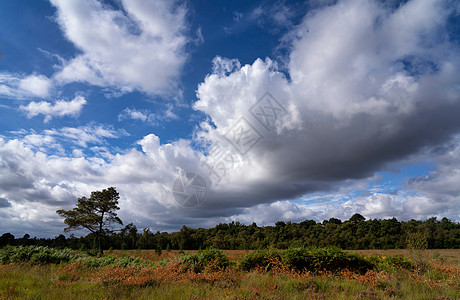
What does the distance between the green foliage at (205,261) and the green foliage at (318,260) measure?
100cm

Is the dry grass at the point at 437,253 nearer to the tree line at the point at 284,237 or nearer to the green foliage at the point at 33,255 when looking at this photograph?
the tree line at the point at 284,237

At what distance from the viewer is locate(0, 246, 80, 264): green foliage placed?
13.9 meters

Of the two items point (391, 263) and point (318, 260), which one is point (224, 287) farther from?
point (391, 263)

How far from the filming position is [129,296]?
6445 mm

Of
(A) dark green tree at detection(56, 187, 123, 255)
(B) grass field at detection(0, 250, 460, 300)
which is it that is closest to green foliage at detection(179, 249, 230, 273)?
(B) grass field at detection(0, 250, 460, 300)

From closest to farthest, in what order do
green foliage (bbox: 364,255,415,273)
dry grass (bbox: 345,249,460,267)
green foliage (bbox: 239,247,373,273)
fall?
green foliage (bbox: 239,247,373,273) < green foliage (bbox: 364,255,415,273) < dry grass (bbox: 345,249,460,267)

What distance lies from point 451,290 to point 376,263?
4042 millimetres

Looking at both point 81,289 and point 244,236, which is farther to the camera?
point 244,236

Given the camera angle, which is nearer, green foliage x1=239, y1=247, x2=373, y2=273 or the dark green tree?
green foliage x1=239, y1=247, x2=373, y2=273

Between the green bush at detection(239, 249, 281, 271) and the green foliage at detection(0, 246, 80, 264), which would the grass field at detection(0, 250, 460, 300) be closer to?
the green bush at detection(239, 249, 281, 271)

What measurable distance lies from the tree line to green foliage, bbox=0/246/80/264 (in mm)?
27273

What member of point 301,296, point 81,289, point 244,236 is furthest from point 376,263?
point 244,236

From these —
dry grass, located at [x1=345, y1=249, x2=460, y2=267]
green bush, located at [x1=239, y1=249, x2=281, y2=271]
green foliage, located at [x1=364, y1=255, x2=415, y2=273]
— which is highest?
green bush, located at [x1=239, y1=249, x2=281, y2=271]

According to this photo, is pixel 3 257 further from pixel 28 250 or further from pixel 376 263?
pixel 376 263
